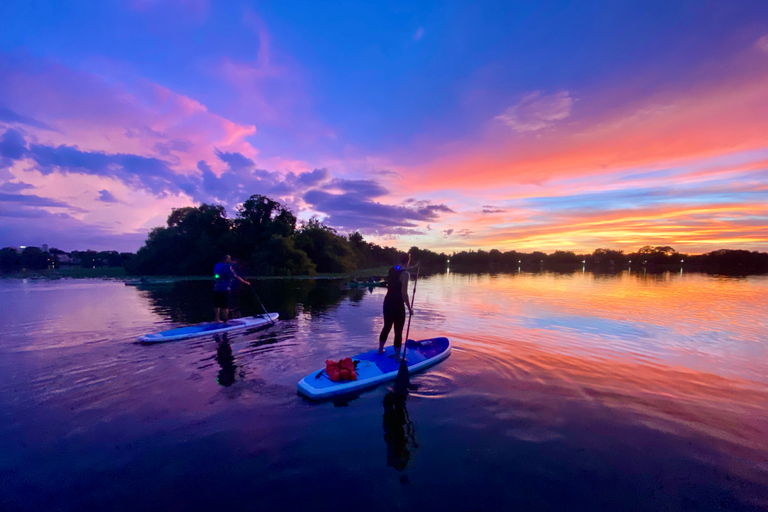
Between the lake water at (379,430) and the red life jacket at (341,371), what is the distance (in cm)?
50

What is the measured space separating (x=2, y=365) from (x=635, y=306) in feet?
96.2

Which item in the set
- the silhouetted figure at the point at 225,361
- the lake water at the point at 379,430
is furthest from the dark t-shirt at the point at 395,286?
the silhouetted figure at the point at 225,361

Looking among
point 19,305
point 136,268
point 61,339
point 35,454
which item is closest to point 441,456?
point 35,454

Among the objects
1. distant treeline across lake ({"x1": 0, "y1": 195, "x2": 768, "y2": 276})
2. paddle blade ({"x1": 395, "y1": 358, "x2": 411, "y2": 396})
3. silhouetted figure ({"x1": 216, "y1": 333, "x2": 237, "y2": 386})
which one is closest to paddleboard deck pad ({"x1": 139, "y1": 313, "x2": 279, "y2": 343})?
silhouetted figure ({"x1": 216, "y1": 333, "x2": 237, "y2": 386})

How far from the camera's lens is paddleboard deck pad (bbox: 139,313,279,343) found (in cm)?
1070

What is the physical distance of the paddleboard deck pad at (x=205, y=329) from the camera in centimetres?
1070

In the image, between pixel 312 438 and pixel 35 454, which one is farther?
pixel 312 438

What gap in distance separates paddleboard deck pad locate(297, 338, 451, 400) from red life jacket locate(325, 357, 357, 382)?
0.08 m

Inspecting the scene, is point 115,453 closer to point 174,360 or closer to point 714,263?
point 174,360

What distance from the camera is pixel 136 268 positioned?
63.2 metres

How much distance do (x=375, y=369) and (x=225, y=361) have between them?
4.25 metres

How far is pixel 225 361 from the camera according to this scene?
8.90m

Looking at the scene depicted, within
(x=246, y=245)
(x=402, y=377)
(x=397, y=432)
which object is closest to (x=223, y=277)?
(x=402, y=377)

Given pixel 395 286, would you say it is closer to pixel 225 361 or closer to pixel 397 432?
pixel 397 432
